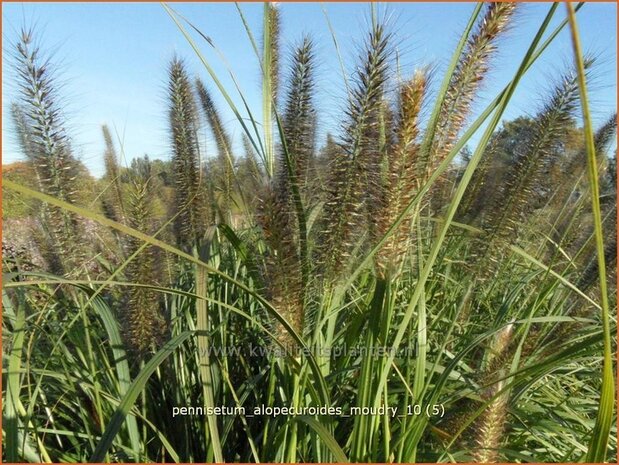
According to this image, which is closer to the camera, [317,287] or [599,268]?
[599,268]

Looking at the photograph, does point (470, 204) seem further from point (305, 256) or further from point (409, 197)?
point (305, 256)

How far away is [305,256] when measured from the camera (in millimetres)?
1286

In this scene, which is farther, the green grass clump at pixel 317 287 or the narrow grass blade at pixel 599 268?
the green grass clump at pixel 317 287

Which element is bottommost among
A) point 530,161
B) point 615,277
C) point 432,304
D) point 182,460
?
point 182,460

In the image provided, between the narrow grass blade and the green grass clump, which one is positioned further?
the green grass clump

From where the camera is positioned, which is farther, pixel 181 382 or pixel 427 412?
pixel 181 382

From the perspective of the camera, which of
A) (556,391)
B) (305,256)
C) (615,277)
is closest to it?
(305,256)

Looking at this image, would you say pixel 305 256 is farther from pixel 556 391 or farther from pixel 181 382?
pixel 556 391

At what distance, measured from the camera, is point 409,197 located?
1.29 m

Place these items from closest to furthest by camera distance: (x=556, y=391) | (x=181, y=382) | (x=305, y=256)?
(x=305, y=256), (x=181, y=382), (x=556, y=391)

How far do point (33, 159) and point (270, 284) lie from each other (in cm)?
97

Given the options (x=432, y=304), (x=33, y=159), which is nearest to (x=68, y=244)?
(x=33, y=159)

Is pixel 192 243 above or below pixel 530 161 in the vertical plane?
below

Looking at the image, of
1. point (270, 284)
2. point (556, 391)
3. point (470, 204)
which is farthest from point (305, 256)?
point (556, 391)
